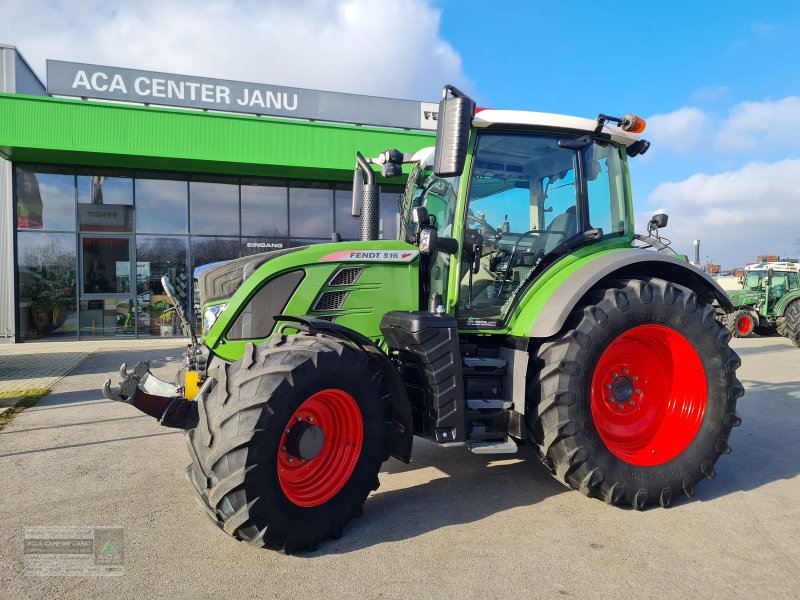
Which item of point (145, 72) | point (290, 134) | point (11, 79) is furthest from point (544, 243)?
point (11, 79)

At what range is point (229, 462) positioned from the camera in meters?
2.80

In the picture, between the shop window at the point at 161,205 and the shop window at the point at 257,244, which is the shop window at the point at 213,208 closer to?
the shop window at the point at 161,205

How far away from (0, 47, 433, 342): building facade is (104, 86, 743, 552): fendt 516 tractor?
9.47 meters

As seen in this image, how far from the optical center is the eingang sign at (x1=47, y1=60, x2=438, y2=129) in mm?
13766

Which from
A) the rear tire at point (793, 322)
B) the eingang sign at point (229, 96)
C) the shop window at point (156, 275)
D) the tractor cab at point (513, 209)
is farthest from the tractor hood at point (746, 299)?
the shop window at point (156, 275)

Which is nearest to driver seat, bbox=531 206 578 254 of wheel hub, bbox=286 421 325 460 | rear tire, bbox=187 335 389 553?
rear tire, bbox=187 335 389 553

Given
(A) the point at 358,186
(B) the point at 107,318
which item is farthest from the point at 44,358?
(A) the point at 358,186

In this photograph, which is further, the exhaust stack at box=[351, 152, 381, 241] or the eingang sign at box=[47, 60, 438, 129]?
the eingang sign at box=[47, 60, 438, 129]

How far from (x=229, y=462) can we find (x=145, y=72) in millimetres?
14289

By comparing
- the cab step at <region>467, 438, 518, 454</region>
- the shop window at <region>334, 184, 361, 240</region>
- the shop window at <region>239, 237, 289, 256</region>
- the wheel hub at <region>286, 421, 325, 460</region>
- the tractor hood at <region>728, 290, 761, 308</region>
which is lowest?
the cab step at <region>467, 438, 518, 454</region>

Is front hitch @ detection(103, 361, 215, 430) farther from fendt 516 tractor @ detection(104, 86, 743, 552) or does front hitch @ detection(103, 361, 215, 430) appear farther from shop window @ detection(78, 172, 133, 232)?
shop window @ detection(78, 172, 133, 232)

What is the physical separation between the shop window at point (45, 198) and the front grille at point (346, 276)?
1258 cm

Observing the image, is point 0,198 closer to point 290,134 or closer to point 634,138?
point 290,134

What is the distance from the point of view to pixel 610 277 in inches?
160
